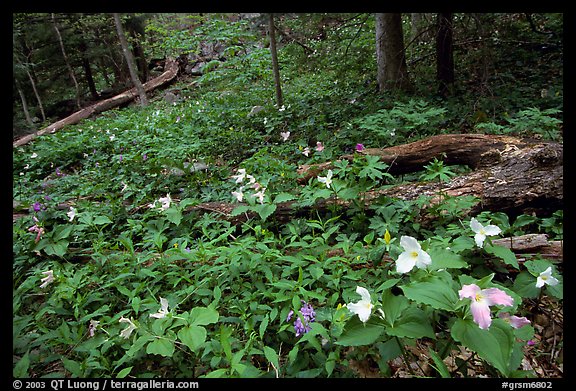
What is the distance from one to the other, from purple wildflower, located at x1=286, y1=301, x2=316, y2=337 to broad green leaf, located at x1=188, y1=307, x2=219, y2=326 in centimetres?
42

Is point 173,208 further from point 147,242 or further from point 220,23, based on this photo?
point 220,23

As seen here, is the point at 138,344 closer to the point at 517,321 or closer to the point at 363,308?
the point at 363,308

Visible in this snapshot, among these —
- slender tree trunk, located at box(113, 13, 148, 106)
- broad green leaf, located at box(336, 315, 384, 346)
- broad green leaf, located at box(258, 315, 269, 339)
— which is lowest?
broad green leaf, located at box(258, 315, 269, 339)

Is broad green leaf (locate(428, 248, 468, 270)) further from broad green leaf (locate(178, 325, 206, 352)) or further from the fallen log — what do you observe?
the fallen log

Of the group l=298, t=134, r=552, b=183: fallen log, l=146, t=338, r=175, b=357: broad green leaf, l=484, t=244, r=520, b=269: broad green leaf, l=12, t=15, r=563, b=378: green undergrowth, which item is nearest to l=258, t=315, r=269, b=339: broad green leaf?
l=12, t=15, r=563, b=378: green undergrowth

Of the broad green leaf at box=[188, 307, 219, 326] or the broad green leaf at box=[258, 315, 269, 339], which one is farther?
the broad green leaf at box=[258, 315, 269, 339]

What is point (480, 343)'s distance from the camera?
104 centimetres

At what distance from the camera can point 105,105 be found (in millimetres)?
13141

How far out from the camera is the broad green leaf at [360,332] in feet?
3.77

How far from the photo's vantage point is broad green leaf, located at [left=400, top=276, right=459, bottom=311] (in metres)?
1.11

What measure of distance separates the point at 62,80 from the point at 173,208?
16.4 meters

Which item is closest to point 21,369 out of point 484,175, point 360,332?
point 360,332

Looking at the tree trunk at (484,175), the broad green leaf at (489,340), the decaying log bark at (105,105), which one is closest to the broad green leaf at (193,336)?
the broad green leaf at (489,340)

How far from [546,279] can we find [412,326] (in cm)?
80
